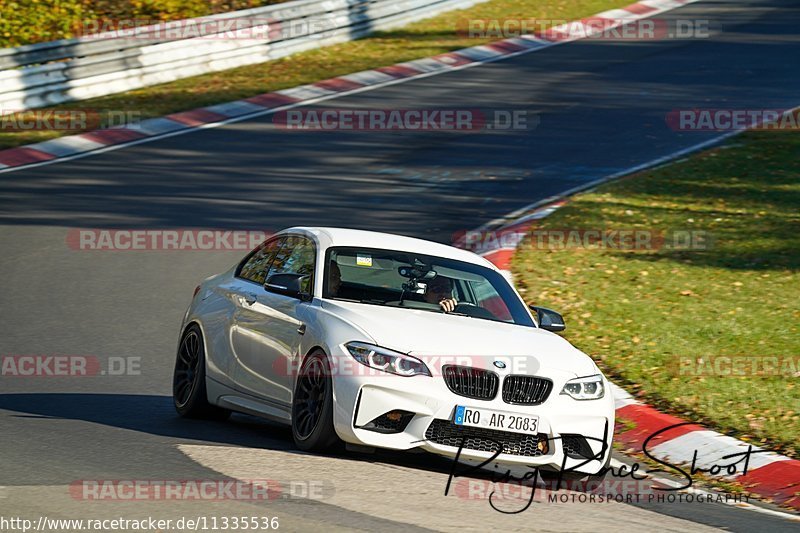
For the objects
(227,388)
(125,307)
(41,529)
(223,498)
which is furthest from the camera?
(125,307)

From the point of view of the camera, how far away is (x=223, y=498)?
24.6 ft

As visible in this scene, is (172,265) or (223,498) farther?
(172,265)

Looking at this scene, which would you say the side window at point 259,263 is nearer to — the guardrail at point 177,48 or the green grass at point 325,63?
the green grass at point 325,63

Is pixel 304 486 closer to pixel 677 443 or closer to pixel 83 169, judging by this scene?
pixel 677 443

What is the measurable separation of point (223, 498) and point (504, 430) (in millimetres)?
1861

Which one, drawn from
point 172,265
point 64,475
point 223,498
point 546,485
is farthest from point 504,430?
point 172,265

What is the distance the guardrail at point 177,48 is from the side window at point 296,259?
48.6 feet

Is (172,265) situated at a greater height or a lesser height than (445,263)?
lesser

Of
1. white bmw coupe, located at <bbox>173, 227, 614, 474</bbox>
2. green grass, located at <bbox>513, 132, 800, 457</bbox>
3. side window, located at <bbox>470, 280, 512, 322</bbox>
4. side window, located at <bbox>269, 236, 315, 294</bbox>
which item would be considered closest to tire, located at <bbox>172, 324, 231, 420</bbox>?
white bmw coupe, located at <bbox>173, 227, 614, 474</bbox>

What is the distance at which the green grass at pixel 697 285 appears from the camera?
36.4ft

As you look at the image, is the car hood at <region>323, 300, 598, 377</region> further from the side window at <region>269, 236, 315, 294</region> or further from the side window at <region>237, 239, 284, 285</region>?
the side window at <region>237, 239, 284, 285</region>

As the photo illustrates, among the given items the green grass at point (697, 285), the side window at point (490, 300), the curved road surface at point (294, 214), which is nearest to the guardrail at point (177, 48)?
the curved road surface at point (294, 214)

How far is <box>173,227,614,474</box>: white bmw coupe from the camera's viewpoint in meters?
8.41

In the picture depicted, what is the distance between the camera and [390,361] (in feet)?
27.8
